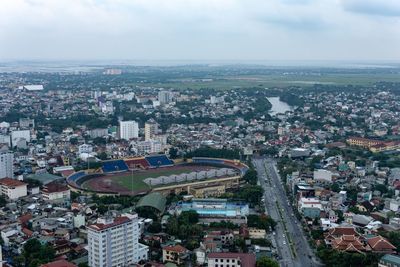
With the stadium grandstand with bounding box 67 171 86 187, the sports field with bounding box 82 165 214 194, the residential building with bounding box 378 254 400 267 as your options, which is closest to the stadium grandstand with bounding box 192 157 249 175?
the sports field with bounding box 82 165 214 194

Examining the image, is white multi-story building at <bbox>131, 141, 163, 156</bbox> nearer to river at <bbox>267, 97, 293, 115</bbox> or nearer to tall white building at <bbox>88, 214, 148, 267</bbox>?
tall white building at <bbox>88, 214, 148, 267</bbox>

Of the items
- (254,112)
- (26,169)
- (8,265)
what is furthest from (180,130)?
(8,265)

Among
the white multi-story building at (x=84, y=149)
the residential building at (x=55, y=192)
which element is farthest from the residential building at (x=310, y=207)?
the white multi-story building at (x=84, y=149)

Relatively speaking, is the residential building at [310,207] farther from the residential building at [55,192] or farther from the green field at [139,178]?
the residential building at [55,192]

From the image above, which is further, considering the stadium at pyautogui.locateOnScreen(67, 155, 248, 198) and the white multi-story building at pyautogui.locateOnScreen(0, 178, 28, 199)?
the stadium at pyautogui.locateOnScreen(67, 155, 248, 198)

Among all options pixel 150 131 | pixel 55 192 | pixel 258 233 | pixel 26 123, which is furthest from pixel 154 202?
pixel 26 123

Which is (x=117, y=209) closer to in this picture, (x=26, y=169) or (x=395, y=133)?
(x=26, y=169)
